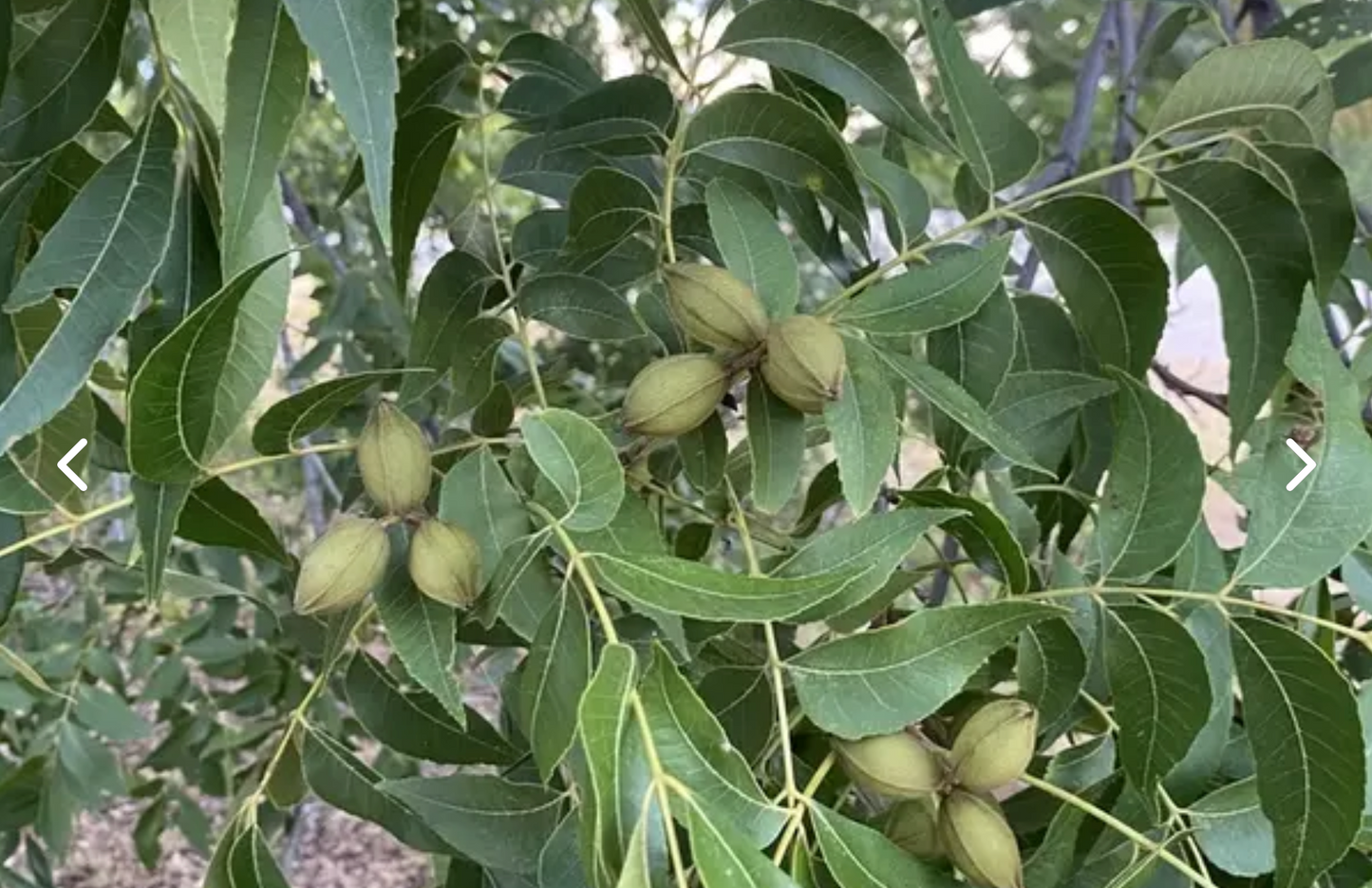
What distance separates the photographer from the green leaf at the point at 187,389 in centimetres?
42

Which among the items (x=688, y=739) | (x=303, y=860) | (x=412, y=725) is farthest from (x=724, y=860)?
(x=303, y=860)

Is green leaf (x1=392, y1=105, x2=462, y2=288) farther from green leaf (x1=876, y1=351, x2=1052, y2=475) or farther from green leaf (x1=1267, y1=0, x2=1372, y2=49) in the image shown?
green leaf (x1=1267, y1=0, x2=1372, y2=49)

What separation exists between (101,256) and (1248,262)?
43 centimetres

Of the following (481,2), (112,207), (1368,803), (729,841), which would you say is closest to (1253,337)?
(1368,803)

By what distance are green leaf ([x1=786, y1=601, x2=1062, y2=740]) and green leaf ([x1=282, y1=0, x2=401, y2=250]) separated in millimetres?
202

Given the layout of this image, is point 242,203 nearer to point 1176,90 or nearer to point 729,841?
point 729,841

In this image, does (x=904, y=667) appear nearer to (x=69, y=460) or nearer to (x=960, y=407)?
(x=960, y=407)

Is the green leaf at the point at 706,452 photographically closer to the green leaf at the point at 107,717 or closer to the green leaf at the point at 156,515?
the green leaf at the point at 156,515

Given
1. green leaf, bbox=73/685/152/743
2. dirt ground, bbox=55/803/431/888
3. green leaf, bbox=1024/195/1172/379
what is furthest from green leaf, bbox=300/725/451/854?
dirt ground, bbox=55/803/431/888

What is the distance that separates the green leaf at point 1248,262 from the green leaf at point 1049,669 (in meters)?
0.13

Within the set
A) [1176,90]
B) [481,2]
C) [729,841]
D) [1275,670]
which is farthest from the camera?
[481,2]

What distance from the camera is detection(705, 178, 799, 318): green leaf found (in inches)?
Result: 21.5

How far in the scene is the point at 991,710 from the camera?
482 mm

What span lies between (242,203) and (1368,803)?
43cm
